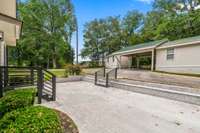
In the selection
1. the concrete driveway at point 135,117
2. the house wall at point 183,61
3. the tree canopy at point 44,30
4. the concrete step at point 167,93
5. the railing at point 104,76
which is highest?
the tree canopy at point 44,30

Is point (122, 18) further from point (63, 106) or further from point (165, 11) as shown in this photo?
point (63, 106)

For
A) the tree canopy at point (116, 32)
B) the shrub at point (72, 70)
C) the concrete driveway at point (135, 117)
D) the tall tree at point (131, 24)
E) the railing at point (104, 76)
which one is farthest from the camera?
the tall tree at point (131, 24)

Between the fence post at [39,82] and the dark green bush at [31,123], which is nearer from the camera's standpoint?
the dark green bush at [31,123]

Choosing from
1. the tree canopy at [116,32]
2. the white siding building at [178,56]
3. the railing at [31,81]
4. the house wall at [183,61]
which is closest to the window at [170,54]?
the white siding building at [178,56]

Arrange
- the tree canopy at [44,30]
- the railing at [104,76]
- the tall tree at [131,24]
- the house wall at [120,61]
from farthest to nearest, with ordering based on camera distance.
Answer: the tall tree at [131,24] < the tree canopy at [44,30] < the house wall at [120,61] < the railing at [104,76]

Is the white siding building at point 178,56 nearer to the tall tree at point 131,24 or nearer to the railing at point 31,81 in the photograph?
the railing at point 31,81

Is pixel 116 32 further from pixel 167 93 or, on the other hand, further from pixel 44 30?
pixel 167 93

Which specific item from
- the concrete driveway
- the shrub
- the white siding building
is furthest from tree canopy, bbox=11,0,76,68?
the concrete driveway

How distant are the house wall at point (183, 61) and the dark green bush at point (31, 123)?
1287 centimetres

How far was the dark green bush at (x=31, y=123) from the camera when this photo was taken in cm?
204

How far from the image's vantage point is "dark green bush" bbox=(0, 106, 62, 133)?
80.3 inches

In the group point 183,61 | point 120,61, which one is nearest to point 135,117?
point 183,61

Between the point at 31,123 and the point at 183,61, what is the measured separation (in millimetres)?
13897

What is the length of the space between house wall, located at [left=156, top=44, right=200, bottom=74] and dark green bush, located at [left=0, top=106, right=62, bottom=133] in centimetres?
1287
